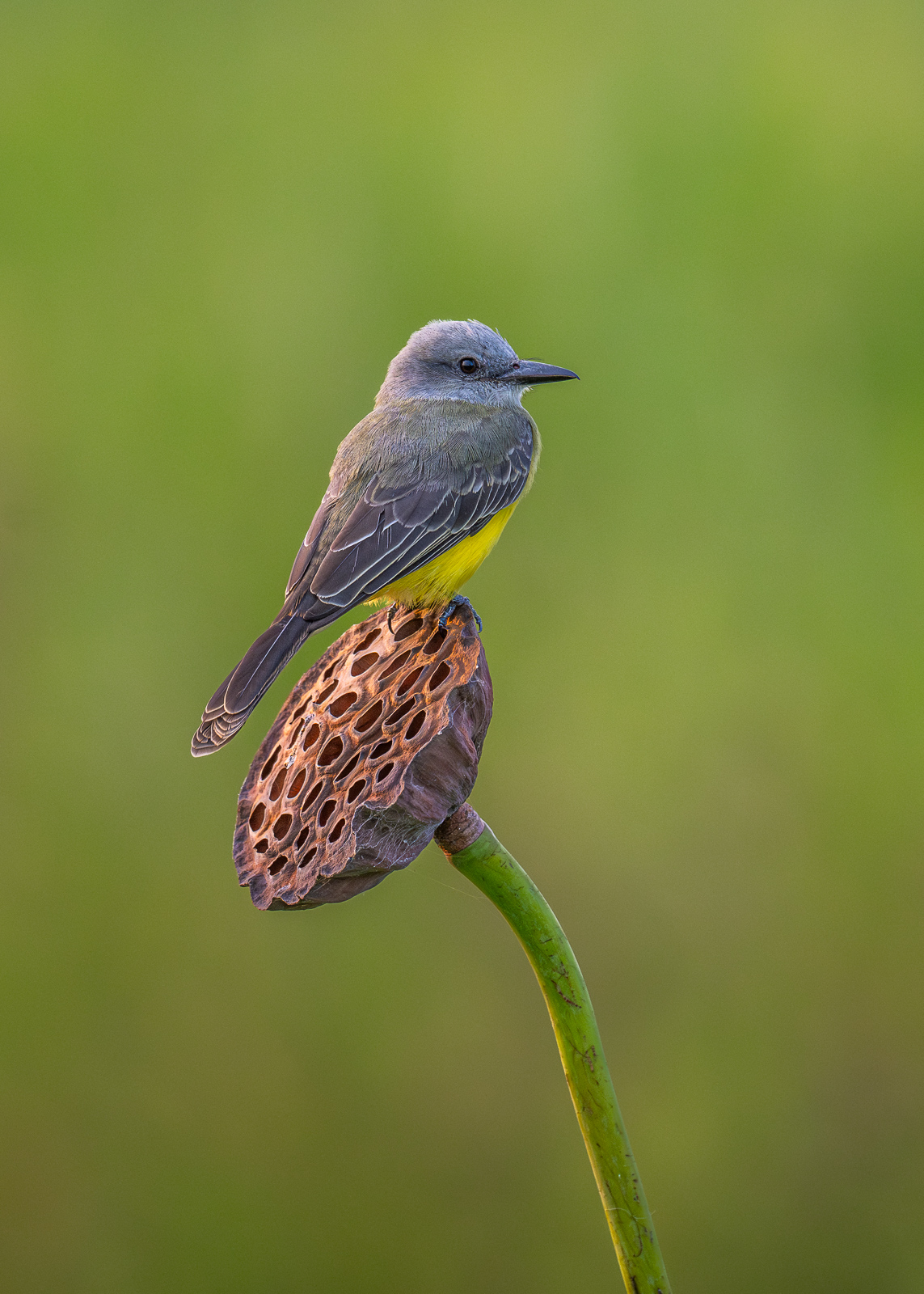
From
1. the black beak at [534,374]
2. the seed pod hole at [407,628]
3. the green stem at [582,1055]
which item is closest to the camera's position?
the green stem at [582,1055]

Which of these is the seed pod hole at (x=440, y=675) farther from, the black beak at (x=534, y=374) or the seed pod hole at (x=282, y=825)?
the black beak at (x=534, y=374)

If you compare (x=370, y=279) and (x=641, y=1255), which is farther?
(x=370, y=279)

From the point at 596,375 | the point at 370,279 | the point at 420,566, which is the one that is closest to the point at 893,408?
the point at 596,375

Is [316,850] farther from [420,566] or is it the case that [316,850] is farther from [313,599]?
[420,566]

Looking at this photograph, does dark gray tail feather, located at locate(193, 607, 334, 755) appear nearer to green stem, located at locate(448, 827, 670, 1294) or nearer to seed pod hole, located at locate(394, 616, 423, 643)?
seed pod hole, located at locate(394, 616, 423, 643)

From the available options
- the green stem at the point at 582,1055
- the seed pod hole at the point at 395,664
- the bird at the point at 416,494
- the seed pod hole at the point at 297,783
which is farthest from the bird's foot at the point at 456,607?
the green stem at the point at 582,1055

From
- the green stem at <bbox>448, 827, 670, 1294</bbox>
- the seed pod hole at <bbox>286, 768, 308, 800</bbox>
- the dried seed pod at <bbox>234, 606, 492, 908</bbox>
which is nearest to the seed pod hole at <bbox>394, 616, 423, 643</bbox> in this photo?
the dried seed pod at <bbox>234, 606, 492, 908</bbox>

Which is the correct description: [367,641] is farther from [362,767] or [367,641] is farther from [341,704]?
[362,767]

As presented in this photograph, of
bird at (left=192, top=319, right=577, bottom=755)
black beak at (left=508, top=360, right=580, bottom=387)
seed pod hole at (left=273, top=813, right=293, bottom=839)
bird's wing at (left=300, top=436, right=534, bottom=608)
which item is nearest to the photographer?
seed pod hole at (left=273, top=813, right=293, bottom=839)
